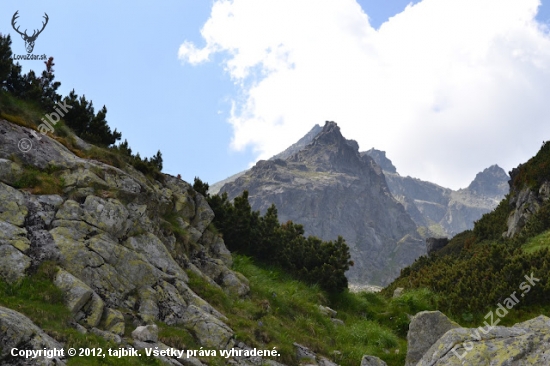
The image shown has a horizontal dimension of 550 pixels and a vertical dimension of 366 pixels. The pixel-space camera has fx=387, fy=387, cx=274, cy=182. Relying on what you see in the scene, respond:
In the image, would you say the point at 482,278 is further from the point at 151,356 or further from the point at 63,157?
the point at 63,157

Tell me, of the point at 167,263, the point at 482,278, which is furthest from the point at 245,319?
the point at 482,278

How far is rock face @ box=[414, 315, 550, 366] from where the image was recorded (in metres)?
7.77

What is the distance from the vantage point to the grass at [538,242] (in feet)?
73.2

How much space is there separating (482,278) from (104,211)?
17.7 m

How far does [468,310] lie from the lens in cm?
1775

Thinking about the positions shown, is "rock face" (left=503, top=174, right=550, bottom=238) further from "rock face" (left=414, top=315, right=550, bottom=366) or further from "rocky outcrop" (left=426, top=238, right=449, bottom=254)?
"rocky outcrop" (left=426, top=238, right=449, bottom=254)

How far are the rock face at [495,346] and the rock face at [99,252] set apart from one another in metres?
5.59

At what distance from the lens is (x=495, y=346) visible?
27.0ft

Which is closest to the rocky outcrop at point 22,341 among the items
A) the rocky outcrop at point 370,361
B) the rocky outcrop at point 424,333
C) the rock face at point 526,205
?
the rocky outcrop at point 370,361

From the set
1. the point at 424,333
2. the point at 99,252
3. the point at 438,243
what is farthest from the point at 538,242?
the point at 438,243

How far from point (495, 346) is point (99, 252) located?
1132cm

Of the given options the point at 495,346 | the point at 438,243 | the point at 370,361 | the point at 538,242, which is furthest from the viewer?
the point at 438,243

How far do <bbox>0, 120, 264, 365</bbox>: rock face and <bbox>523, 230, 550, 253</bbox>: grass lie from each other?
Result: 1704cm

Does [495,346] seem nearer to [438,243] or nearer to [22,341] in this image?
[22,341]
